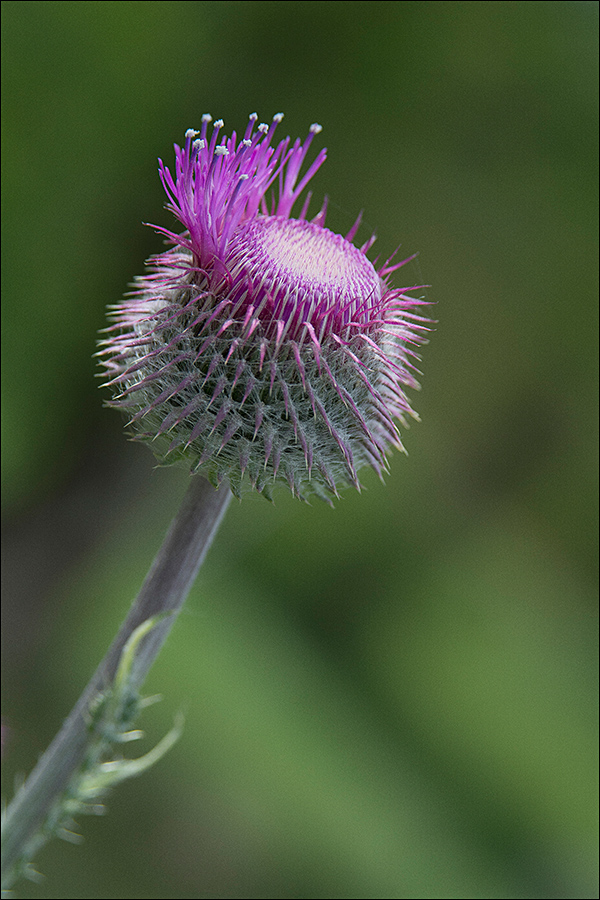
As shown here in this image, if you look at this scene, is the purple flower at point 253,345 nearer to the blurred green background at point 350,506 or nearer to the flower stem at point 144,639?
the flower stem at point 144,639

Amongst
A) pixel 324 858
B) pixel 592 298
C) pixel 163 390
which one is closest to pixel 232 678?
pixel 324 858

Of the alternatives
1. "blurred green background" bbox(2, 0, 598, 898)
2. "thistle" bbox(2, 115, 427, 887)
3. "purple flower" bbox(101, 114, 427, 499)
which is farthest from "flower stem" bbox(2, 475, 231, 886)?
"blurred green background" bbox(2, 0, 598, 898)

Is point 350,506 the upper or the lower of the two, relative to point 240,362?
lower

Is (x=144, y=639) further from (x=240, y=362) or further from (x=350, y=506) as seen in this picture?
(x=350, y=506)

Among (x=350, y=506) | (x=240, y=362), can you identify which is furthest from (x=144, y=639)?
(x=350, y=506)

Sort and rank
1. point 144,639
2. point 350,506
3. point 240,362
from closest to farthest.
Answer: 1. point 240,362
2. point 144,639
3. point 350,506

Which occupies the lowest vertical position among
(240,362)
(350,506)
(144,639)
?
(144,639)

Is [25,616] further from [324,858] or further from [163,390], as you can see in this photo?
[163,390]
